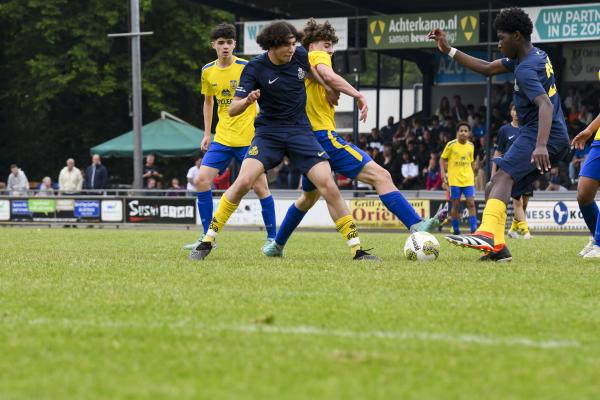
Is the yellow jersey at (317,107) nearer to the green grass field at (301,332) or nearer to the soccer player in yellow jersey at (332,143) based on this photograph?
the soccer player in yellow jersey at (332,143)

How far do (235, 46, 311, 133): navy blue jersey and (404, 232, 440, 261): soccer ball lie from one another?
1392 mm

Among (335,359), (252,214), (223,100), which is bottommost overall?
(252,214)

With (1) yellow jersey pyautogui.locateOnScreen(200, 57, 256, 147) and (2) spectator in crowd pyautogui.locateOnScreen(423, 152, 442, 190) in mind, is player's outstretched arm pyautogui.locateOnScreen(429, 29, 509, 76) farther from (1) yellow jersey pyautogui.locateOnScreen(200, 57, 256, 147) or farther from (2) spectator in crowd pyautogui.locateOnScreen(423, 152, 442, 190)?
(2) spectator in crowd pyautogui.locateOnScreen(423, 152, 442, 190)

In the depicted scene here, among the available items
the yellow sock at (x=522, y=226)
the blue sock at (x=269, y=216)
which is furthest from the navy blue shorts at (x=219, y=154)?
the yellow sock at (x=522, y=226)

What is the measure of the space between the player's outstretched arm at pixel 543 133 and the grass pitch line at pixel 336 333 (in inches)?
160

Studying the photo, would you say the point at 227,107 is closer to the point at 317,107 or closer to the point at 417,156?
the point at 317,107

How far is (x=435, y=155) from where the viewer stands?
97.6 ft

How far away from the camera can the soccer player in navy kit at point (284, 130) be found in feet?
33.2

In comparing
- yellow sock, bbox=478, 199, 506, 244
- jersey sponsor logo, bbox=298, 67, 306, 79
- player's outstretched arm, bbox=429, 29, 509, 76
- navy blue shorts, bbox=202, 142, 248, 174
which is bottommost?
yellow sock, bbox=478, 199, 506, 244

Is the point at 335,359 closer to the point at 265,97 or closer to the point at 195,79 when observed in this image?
the point at 265,97

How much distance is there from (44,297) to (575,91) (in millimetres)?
25196

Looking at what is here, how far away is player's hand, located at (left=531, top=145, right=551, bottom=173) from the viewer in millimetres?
9305

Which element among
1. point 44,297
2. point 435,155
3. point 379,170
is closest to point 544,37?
point 435,155

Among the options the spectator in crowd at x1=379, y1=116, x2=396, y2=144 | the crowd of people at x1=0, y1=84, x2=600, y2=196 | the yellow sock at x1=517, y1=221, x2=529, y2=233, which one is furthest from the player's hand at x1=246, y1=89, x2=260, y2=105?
the spectator in crowd at x1=379, y1=116, x2=396, y2=144
